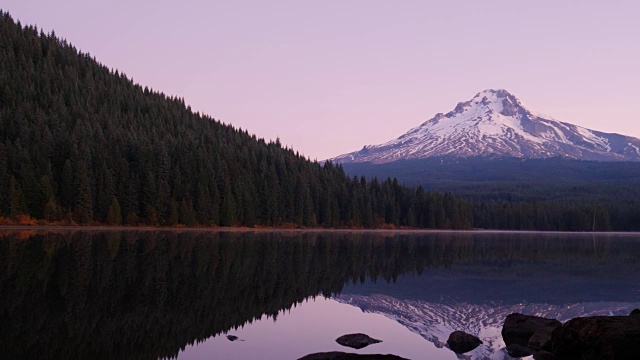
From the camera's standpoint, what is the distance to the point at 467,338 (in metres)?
26.7

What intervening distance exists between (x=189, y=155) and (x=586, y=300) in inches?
3907

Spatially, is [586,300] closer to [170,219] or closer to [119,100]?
[170,219]

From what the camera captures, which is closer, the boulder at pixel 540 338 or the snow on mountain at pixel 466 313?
the boulder at pixel 540 338

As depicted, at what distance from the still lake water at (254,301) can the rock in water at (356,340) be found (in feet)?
1.69

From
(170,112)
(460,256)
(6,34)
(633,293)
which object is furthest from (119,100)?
(633,293)

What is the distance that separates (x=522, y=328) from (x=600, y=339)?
10180 mm

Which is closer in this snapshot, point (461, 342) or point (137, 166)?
point (461, 342)

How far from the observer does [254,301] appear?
110 feet

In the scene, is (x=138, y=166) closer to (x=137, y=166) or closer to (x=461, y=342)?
(x=137, y=166)

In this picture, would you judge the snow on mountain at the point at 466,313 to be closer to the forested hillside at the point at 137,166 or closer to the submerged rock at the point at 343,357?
the submerged rock at the point at 343,357

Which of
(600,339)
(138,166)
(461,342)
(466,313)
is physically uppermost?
(138,166)

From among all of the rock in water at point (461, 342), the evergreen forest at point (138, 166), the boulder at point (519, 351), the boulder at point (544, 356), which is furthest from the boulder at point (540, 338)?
the evergreen forest at point (138, 166)

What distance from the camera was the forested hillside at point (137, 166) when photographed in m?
105

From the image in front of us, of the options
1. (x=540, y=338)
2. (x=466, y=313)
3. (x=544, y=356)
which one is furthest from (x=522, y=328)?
(x=466, y=313)
